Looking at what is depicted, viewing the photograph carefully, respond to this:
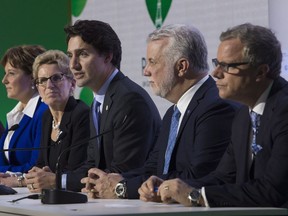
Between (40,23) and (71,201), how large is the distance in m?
4.25

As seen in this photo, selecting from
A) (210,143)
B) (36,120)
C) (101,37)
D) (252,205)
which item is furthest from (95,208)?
(36,120)

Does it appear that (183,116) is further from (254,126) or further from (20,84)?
(20,84)

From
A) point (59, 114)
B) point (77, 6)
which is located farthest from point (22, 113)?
point (77, 6)

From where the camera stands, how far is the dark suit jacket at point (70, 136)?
449cm

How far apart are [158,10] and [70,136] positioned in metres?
1.17

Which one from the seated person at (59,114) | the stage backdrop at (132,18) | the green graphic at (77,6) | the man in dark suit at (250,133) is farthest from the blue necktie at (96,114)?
the green graphic at (77,6)

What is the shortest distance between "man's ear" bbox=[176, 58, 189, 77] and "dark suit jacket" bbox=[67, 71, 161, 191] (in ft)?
1.31

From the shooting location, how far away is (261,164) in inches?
113

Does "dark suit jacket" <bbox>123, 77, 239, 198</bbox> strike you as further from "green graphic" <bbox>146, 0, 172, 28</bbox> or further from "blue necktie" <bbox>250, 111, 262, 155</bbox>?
"green graphic" <bbox>146, 0, 172, 28</bbox>

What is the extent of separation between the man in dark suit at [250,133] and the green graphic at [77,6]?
330 cm

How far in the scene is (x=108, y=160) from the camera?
4.05m

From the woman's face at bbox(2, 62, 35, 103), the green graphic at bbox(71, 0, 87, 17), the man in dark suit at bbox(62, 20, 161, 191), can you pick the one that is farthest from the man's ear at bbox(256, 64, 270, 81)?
the green graphic at bbox(71, 0, 87, 17)

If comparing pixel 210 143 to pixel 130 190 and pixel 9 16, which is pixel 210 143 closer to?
pixel 130 190

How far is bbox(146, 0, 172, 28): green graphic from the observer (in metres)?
5.14
